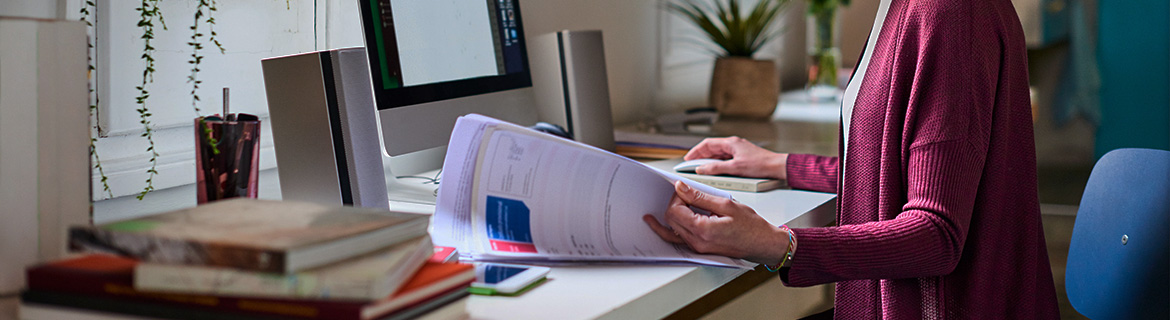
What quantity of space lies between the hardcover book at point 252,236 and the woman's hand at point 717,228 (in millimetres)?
320

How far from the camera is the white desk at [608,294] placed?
2.26 feet

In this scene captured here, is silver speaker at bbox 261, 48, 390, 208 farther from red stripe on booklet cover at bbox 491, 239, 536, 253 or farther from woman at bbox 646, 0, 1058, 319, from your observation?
woman at bbox 646, 0, 1058, 319

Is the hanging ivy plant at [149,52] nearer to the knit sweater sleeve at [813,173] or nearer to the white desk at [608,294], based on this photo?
the white desk at [608,294]

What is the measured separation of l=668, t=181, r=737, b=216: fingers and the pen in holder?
1.39 feet

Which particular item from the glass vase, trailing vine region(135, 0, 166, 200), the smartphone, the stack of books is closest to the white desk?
the smartphone

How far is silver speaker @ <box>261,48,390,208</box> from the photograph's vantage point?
941 millimetres

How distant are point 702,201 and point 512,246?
0.63 ft

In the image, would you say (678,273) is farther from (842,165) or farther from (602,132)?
(602,132)

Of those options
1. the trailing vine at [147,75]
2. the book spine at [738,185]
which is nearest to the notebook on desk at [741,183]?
the book spine at [738,185]

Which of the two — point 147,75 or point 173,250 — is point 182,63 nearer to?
point 147,75

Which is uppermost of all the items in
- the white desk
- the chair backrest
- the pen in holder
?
the pen in holder

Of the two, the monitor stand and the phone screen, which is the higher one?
the monitor stand

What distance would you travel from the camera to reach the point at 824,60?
2.88 m

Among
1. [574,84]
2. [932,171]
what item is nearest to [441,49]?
[574,84]
